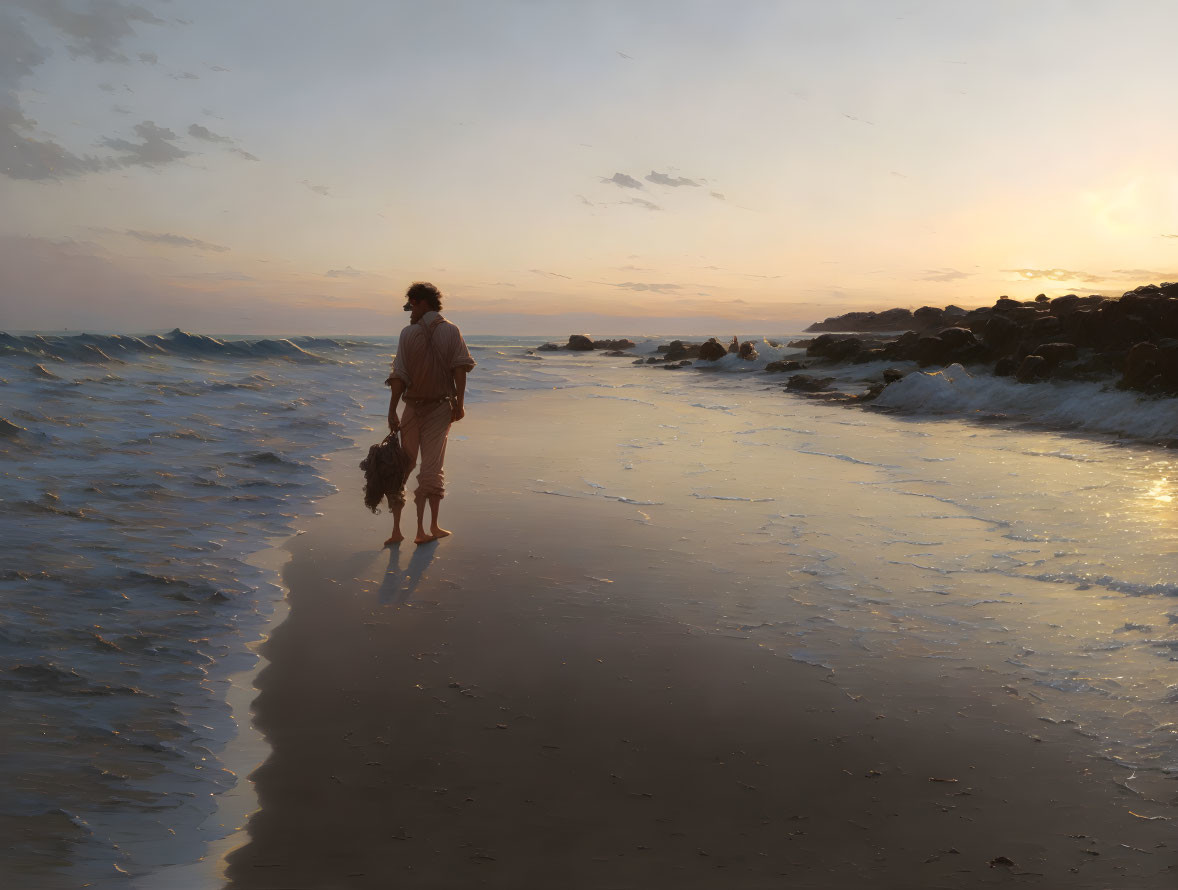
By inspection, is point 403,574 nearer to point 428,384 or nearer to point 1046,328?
point 428,384

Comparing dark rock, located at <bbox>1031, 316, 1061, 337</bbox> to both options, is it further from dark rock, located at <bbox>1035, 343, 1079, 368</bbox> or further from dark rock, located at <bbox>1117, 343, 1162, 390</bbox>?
dark rock, located at <bbox>1117, 343, 1162, 390</bbox>

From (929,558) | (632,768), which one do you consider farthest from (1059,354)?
(632,768)

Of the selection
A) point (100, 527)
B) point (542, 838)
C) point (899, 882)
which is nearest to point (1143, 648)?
point (899, 882)

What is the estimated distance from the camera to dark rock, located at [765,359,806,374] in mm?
33291

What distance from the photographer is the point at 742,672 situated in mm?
4238

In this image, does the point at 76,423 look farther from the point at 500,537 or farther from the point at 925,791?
the point at 925,791

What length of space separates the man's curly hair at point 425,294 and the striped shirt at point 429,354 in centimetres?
11

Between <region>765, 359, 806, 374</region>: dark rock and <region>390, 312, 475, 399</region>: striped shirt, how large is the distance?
27.5 meters

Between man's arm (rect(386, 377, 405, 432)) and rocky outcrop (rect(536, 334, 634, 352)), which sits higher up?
rocky outcrop (rect(536, 334, 634, 352))

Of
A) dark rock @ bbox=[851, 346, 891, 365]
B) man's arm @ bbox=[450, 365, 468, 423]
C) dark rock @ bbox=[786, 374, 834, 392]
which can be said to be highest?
dark rock @ bbox=[851, 346, 891, 365]

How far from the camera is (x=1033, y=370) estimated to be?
744 inches

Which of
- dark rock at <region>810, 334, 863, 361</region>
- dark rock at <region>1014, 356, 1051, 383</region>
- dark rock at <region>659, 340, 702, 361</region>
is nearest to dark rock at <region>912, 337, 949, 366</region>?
dark rock at <region>1014, 356, 1051, 383</region>

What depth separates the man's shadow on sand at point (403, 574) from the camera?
17.9 feet

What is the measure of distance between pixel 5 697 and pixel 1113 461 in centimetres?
1219
